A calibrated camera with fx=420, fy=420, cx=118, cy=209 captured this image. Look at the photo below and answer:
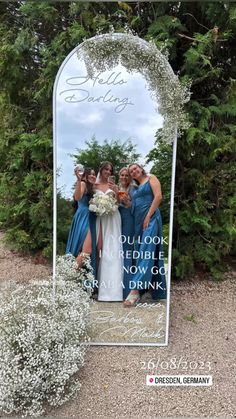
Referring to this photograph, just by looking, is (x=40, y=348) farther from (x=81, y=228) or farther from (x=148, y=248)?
(x=148, y=248)

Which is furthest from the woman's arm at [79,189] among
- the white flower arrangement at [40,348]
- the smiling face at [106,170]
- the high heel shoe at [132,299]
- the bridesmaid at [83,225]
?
the high heel shoe at [132,299]

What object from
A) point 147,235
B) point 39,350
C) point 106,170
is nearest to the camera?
point 39,350

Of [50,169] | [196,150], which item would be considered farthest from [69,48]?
[196,150]

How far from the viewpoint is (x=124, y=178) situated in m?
3.28

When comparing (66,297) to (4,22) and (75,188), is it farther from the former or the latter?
(4,22)

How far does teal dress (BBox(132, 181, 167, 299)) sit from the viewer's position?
3.33 meters

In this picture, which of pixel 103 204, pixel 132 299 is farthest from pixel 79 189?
pixel 132 299

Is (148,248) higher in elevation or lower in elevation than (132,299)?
higher

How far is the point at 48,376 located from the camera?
2.83m

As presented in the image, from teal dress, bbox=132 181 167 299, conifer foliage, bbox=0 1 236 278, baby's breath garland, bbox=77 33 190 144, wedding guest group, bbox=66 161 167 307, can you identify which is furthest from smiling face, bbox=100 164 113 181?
conifer foliage, bbox=0 1 236 278

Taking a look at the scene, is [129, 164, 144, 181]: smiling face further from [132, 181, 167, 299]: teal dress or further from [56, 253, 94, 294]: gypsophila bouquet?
[56, 253, 94, 294]: gypsophila bouquet

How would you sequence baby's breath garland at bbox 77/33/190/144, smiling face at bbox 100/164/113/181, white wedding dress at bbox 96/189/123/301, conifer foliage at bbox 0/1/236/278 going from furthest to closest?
conifer foliage at bbox 0/1/236/278 < white wedding dress at bbox 96/189/123/301 < smiling face at bbox 100/164/113/181 < baby's breath garland at bbox 77/33/190/144

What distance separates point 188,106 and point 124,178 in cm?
112

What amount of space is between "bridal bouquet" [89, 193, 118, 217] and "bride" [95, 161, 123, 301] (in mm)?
48
